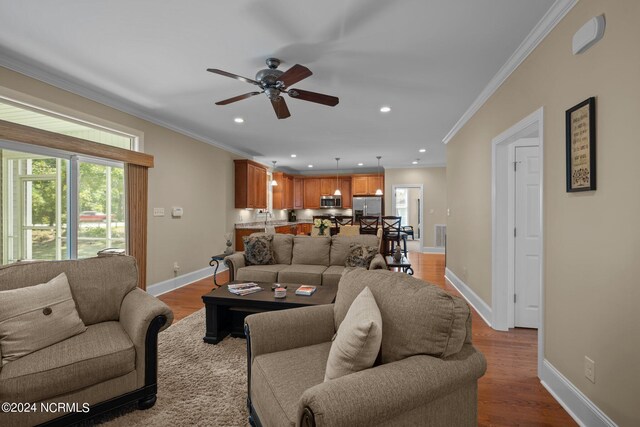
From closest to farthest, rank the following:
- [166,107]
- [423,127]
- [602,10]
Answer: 1. [602,10]
2. [166,107]
3. [423,127]

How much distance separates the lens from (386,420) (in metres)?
1.09

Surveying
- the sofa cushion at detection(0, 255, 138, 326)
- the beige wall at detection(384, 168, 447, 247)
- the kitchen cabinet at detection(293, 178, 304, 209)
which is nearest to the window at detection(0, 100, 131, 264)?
the sofa cushion at detection(0, 255, 138, 326)

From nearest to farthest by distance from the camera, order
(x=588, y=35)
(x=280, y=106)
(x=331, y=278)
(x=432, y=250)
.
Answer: (x=588, y=35)
(x=280, y=106)
(x=331, y=278)
(x=432, y=250)

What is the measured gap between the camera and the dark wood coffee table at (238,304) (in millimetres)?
2736

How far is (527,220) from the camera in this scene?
3234 mm

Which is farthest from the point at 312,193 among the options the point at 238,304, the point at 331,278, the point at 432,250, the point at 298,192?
the point at 238,304

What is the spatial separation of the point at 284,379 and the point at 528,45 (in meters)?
3.00

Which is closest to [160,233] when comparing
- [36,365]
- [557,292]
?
[36,365]

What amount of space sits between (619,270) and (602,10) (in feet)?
4.71

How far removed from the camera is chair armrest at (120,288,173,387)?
1900 mm

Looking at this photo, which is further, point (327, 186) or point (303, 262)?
point (327, 186)

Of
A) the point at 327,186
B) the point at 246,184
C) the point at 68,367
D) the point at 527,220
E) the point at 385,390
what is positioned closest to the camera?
the point at 385,390

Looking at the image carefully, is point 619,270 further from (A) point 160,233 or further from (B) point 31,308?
(A) point 160,233

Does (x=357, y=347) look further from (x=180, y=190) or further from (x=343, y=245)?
(x=180, y=190)
